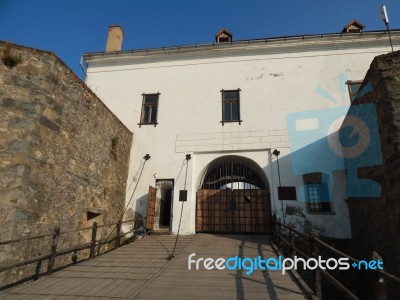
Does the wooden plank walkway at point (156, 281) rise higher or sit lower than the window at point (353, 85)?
lower

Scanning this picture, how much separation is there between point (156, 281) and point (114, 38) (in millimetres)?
12228

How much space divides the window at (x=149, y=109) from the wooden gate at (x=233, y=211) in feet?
12.6

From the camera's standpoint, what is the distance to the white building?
10023 millimetres

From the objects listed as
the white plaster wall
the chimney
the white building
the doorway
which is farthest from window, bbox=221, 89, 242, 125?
the chimney

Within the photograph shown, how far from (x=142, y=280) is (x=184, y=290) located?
1005 millimetres

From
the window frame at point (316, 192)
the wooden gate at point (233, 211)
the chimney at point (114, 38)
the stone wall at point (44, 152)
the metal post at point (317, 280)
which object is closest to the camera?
the metal post at point (317, 280)

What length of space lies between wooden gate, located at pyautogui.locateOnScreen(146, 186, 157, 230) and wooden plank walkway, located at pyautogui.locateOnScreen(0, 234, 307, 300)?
2.32 m

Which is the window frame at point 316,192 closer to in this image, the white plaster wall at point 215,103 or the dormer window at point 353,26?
the white plaster wall at point 215,103

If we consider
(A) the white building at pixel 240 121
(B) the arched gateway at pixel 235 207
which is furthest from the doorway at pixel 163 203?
(B) the arched gateway at pixel 235 207

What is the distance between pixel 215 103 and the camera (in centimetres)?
1152

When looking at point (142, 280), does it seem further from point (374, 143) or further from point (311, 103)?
point (311, 103)

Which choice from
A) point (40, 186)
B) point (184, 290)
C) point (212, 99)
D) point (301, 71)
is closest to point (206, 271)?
point (184, 290)

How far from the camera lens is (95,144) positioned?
28.2ft

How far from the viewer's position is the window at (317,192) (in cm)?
973
